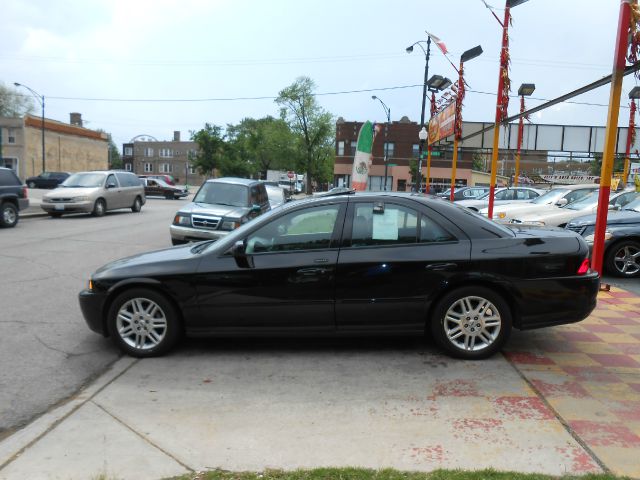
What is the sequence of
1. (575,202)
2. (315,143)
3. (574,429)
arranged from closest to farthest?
(574,429)
(575,202)
(315,143)

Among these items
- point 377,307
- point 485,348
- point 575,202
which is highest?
point 575,202

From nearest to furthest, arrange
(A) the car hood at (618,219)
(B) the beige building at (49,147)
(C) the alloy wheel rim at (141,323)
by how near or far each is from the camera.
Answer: (C) the alloy wheel rim at (141,323), (A) the car hood at (618,219), (B) the beige building at (49,147)

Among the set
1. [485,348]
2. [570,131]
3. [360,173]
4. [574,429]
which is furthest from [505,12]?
[570,131]

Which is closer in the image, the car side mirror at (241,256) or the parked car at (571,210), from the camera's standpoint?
the car side mirror at (241,256)

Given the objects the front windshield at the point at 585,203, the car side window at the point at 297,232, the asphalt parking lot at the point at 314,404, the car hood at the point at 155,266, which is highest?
the front windshield at the point at 585,203

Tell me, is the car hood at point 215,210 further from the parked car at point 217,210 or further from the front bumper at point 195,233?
the front bumper at point 195,233

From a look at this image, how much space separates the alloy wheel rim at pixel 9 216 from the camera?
48.5 ft

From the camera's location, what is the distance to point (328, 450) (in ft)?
10.6

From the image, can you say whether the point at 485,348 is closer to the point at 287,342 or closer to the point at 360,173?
the point at 287,342

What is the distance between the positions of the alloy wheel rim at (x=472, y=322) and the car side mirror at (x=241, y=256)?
6.04 feet

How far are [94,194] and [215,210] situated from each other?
9.13 metres

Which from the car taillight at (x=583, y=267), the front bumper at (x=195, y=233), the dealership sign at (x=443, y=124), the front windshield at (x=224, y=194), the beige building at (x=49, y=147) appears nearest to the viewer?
the car taillight at (x=583, y=267)

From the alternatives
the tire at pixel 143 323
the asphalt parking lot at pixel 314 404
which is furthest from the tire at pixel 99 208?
the tire at pixel 143 323

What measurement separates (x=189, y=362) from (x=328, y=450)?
6.69 feet
